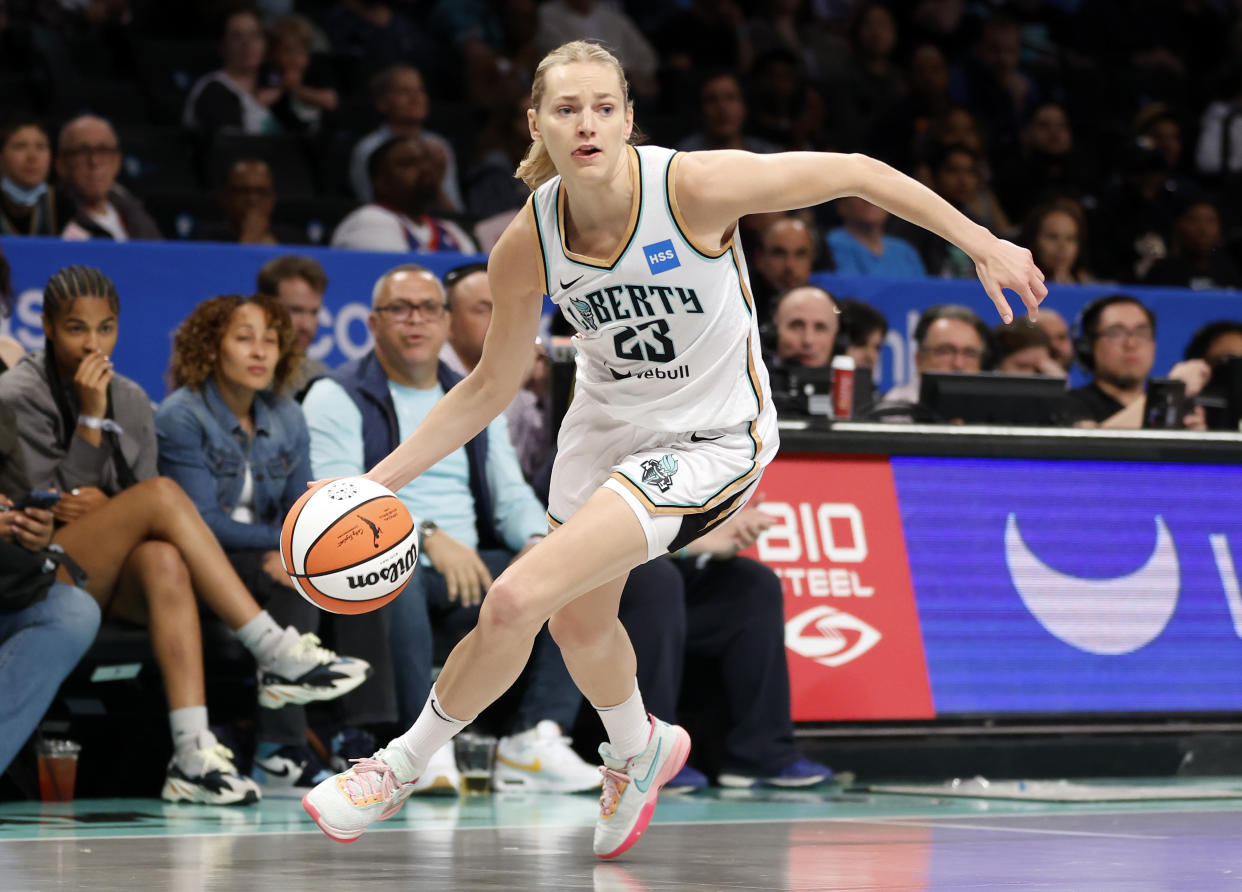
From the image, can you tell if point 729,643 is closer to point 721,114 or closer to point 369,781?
point 369,781

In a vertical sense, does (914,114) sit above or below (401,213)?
Result: above

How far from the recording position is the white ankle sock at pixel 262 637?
621 centimetres

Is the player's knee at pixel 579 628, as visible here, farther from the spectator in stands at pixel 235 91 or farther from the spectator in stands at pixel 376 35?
the spectator in stands at pixel 376 35

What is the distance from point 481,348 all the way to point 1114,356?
3.19 meters

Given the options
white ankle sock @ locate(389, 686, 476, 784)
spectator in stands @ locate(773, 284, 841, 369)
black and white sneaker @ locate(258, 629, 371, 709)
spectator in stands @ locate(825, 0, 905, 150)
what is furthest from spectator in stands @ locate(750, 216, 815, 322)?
white ankle sock @ locate(389, 686, 476, 784)

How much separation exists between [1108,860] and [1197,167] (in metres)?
11.1

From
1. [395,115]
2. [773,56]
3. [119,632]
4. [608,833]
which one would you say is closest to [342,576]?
[608,833]

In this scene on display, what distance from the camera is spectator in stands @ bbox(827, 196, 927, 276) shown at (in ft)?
35.9

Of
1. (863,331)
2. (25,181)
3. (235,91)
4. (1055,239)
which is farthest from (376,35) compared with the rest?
(863,331)

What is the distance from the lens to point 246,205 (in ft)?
31.2

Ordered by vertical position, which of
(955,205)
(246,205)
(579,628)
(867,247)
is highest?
(955,205)

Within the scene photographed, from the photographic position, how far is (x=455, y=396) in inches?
191

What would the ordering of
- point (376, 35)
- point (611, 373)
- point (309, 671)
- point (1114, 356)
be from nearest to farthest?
point (611, 373) → point (309, 671) → point (1114, 356) → point (376, 35)

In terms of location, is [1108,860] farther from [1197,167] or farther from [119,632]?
[1197,167]
